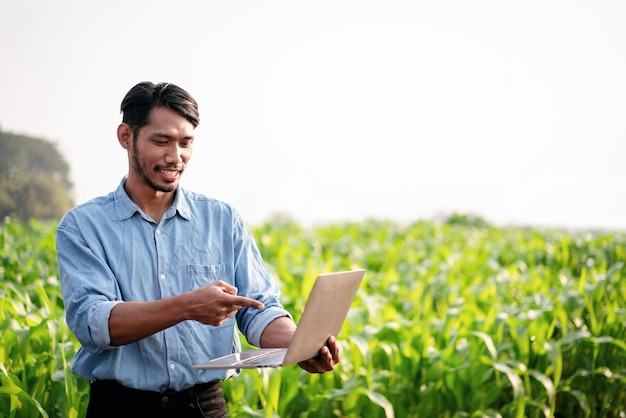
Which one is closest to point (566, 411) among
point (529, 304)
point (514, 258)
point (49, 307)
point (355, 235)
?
point (529, 304)

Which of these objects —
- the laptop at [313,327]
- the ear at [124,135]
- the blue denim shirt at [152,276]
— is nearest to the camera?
the laptop at [313,327]

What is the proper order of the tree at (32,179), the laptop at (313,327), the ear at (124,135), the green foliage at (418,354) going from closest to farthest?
the laptop at (313,327) < the ear at (124,135) < the green foliage at (418,354) < the tree at (32,179)

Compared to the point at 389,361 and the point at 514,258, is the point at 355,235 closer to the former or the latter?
the point at 514,258

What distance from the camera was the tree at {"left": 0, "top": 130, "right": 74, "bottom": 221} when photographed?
7.71m

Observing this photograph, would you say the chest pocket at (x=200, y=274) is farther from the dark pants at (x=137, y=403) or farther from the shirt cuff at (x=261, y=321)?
the dark pants at (x=137, y=403)


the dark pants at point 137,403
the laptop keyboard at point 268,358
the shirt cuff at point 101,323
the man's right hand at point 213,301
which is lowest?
the dark pants at point 137,403

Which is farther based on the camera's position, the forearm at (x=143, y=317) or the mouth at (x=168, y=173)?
the mouth at (x=168, y=173)

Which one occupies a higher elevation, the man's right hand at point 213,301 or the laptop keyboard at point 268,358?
the man's right hand at point 213,301

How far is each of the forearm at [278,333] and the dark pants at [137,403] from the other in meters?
0.24

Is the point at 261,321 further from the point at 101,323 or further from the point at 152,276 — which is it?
the point at 101,323

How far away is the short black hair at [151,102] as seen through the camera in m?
2.03

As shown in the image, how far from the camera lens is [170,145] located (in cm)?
202

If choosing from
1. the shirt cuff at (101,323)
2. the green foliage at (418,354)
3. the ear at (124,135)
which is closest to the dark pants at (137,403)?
the shirt cuff at (101,323)

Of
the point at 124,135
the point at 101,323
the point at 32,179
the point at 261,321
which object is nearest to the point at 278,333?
the point at 261,321
